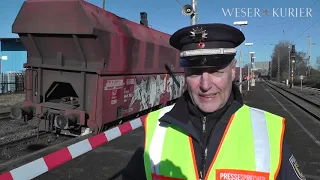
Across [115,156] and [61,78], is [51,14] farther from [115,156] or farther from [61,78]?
[115,156]

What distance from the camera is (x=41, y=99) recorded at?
28.0 ft

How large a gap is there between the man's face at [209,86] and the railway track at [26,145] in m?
6.58

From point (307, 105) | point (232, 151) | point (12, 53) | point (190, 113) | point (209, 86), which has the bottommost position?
point (307, 105)

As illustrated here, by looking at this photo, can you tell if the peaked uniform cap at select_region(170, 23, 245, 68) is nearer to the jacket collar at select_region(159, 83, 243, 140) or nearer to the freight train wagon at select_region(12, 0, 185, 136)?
the jacket collar at select_region(159, 83, 243, 140)

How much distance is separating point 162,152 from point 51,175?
4657 millimetres

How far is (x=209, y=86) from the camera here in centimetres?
165

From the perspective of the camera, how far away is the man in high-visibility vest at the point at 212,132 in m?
1.54

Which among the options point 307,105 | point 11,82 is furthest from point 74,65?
point 11,82

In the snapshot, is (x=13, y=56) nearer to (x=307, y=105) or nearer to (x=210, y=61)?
(x=307, y=105)

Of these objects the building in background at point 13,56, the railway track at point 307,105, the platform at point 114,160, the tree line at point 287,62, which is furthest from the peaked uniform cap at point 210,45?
the tree line at point 287,62

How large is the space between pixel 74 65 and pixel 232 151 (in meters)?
7.17

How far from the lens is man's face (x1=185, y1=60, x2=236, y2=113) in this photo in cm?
166

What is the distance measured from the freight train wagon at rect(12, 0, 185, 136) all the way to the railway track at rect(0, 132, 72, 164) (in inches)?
21.5

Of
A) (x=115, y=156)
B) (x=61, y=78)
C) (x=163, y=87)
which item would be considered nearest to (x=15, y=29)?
(x=61, y=78)
